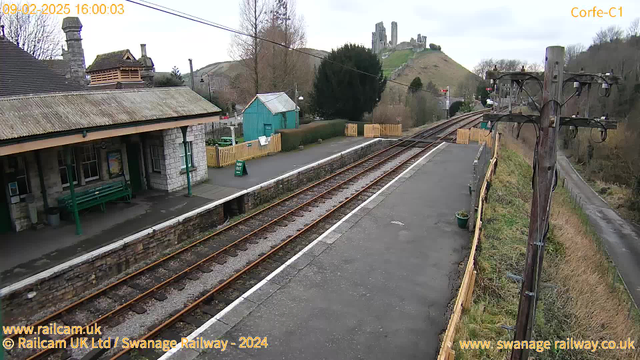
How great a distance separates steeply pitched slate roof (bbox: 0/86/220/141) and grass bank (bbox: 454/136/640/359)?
1067cm

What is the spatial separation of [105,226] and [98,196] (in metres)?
1.58

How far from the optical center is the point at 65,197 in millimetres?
12320

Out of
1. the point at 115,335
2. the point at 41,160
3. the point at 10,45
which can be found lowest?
the point at 115,335

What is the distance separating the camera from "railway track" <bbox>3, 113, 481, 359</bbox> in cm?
812

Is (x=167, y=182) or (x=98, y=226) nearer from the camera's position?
(x=98, y=226)

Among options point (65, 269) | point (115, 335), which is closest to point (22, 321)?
point (65, 269)

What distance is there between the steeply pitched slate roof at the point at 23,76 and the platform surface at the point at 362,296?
10.9 meters

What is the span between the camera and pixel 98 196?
42.5 ft

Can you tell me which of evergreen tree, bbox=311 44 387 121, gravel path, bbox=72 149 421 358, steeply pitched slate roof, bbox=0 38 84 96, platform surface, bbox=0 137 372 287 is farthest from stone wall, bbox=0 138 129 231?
evergreen tree, bbox=311 44 387 121

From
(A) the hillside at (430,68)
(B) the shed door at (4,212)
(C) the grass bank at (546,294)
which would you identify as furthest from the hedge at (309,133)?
(A) the hillside at (430,68)

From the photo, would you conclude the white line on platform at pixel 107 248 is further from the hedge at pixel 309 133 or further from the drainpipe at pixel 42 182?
the hedge at pixel 309 133

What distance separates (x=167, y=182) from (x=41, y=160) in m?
4.37

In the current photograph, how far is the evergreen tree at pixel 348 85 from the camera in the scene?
3319 centimetres

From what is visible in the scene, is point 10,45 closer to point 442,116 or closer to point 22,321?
point 22,321
